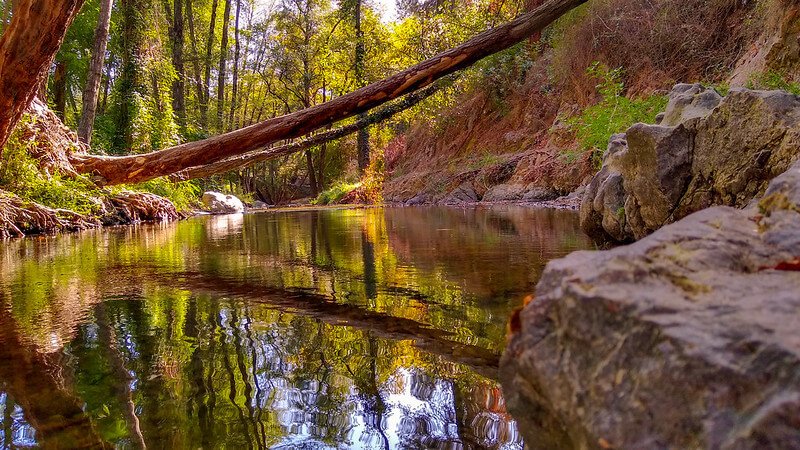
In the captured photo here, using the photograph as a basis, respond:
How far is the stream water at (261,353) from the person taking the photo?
1.25 meters

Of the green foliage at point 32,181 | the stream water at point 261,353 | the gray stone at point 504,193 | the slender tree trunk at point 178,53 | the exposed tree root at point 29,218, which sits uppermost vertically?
the slender tree trunk at point 178,53

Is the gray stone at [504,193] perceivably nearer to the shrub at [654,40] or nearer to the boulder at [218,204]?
the shrub at [654,40]

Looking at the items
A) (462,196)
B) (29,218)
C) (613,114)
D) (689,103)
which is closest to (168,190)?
(29,218)

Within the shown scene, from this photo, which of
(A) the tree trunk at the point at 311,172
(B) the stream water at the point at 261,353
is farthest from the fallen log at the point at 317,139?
(A) the tree trunk at the point at 311,172

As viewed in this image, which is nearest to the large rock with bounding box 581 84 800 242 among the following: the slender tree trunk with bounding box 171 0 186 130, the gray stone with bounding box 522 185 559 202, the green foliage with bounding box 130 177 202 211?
the gray stone with bounding box 522 185 559 202

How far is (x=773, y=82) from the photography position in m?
5.37

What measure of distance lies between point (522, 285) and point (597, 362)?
6.64ft

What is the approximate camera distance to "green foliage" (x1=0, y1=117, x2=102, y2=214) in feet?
22.7

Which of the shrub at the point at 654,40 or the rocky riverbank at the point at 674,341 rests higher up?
the shrub at the point at 654,40

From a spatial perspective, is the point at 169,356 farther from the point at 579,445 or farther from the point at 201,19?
the point at 201,19

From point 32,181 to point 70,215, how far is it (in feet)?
2.31

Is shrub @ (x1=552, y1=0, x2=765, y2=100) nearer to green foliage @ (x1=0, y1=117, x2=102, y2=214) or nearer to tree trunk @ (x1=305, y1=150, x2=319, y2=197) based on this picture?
green foliage @ (x1=0, y1=117, x2=102, y2=214)

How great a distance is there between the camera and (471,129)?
1800 cm

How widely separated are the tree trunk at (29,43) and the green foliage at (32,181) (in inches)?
126
